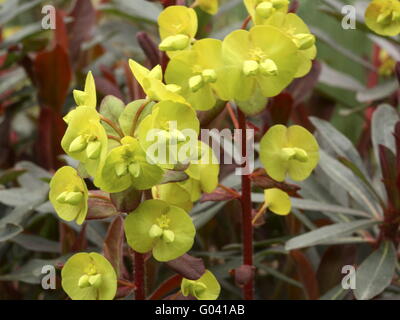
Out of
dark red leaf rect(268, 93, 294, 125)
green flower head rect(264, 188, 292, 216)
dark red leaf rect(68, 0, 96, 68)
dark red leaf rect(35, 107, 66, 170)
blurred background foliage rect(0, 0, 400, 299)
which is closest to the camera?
green flower head rect(264, 188, 292, 216)

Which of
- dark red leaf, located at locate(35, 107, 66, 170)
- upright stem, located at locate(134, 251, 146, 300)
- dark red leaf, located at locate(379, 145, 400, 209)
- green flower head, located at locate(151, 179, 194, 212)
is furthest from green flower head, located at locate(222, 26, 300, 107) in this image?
dark red leaf, located at locate(35, 107, 66, 170)

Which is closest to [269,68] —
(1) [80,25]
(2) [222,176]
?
(2) [222,176]

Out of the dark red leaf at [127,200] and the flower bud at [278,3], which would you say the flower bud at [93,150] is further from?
the flower bud at [278,3]

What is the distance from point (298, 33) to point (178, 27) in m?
0.15

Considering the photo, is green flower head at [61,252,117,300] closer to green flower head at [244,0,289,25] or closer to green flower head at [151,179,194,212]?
green flower head at [151,179,194,212]

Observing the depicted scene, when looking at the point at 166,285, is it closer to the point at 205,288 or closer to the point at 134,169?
the point at 205,288

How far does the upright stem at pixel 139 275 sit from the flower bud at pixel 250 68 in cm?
26

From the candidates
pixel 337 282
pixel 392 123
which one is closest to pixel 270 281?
pixel 337 282

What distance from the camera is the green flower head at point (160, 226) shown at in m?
0.75

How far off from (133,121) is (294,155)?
0.21 metres

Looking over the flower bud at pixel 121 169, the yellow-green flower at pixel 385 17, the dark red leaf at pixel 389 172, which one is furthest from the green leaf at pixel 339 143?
the flower bud at pixel 121 169

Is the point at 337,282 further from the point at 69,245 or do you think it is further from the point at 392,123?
the point at 69,245

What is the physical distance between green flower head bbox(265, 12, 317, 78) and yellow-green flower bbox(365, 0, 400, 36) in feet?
0.55

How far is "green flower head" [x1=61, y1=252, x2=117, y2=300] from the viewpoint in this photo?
2.56 ft
